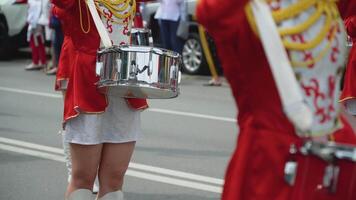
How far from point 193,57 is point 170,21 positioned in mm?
846

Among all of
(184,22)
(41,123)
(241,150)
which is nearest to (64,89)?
(241,150)

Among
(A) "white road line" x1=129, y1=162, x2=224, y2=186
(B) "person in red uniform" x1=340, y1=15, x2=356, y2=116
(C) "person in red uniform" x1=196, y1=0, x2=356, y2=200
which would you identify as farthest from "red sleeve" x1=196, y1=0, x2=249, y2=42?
(A) "white road line" x1=129, y1=162, x2=224, y2=186

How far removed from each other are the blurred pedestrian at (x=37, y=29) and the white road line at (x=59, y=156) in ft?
21.2

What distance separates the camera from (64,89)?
17.5 ft

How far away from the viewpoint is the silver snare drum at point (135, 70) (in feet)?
14.8

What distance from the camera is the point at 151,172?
703 centimetres

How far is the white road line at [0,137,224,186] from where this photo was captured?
6.79 meters

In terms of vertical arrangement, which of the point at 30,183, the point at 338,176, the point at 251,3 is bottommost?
the point at 30,183

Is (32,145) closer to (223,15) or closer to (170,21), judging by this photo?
(223,15)

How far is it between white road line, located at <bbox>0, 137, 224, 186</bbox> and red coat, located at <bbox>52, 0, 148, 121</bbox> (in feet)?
6.42

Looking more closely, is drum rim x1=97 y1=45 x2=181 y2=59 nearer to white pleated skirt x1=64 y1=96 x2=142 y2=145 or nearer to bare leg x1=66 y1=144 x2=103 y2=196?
white pleated skirt x1=64 y1=96 x2=142 y2=145

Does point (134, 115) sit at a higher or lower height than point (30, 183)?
higher

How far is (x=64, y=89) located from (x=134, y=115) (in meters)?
0.60

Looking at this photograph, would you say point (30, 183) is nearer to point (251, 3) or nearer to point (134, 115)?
point (134, 115)
